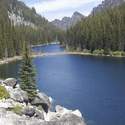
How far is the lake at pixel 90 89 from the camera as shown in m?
64.4

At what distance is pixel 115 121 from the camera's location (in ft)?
197

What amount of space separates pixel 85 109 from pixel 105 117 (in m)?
6.19

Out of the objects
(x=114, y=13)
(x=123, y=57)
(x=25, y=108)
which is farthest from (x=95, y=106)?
(x=114, y=13)

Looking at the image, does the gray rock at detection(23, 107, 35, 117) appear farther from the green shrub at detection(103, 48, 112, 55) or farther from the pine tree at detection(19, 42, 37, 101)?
the green shrub at detection(103, 48, 112, 55)

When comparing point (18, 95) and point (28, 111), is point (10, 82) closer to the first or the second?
point (18, 95)

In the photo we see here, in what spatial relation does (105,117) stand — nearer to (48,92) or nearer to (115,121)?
(115,121)

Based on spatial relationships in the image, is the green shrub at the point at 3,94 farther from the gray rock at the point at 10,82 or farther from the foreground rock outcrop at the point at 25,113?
the gray rock at the point at 10,82


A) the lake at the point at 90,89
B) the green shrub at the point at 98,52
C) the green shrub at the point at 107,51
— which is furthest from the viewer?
the green shrub at the point at 98,52

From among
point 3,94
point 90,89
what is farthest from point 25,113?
point 90,89

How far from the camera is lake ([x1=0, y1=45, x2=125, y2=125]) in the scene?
64.4 meters

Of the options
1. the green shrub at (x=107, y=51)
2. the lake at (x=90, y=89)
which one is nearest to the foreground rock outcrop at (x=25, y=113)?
the lake at (x=90, y=89)

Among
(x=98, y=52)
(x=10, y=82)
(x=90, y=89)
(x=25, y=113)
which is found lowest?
(x=90, y=89)

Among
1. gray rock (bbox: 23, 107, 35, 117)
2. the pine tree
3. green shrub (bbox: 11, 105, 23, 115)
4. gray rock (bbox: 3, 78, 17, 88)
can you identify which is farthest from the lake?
green shrub (bbox: 11, 105, 23, 115)

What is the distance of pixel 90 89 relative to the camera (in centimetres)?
8775
